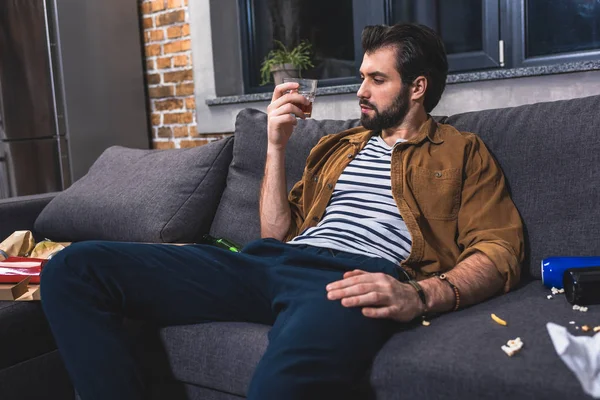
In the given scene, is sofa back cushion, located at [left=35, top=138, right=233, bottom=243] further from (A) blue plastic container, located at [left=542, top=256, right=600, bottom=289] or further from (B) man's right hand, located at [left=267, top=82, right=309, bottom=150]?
(A) blue plastic container, located at [left=542, top=256, right=600, bottom=289]

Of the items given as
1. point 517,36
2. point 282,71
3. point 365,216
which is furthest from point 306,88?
point 282,71

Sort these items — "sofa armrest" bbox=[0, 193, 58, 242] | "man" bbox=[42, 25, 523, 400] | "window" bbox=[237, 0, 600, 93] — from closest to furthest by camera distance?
1. "man" bbox=[42, 25, 523, 400]
2. "sofa armrest" bbox=[0, 193, 58, 242]
3. "window" bbox=[237, 0, 600, 93]

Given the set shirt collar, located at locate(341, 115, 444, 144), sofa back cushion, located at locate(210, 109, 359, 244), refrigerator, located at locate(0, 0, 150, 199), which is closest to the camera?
shirt collar, located at locate(341, 115, 444, 144)

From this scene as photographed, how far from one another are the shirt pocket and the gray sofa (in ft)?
0.61

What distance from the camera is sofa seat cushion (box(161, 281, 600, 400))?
41.8 inches

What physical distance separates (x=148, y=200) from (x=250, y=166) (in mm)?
369

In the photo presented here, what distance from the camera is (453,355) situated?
114 cm

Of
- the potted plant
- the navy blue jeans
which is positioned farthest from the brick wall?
the navy blue jeans

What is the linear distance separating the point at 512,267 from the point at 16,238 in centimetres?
156

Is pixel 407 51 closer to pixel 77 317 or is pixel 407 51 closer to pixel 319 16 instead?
pixel 77 317

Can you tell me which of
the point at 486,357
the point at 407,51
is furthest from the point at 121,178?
the point at 486,357

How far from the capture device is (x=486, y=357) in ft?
3.65

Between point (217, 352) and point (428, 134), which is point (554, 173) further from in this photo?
point (217, 352)

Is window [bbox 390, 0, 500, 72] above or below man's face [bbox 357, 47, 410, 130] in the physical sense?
above
